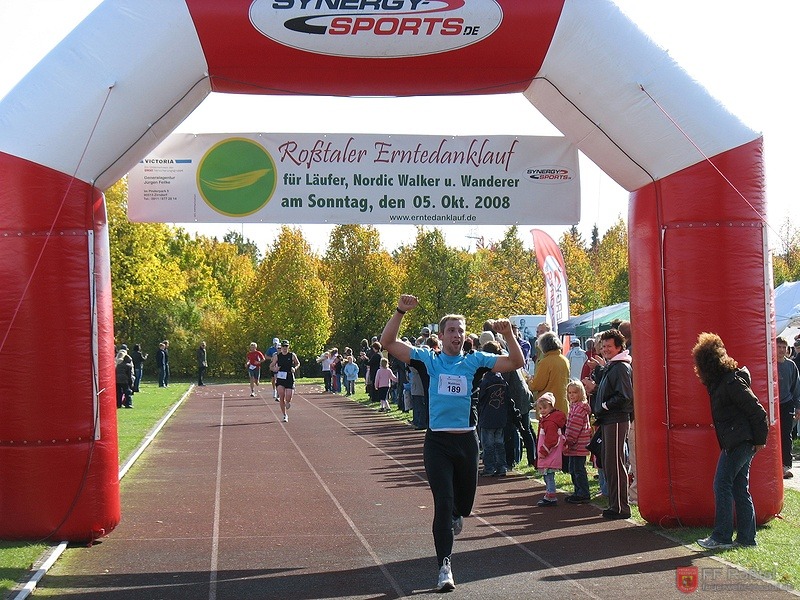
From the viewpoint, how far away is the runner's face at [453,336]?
7.71 meters

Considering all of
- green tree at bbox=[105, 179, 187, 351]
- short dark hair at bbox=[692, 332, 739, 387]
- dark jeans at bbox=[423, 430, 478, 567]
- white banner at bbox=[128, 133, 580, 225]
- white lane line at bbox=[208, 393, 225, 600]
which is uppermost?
green tree at bbox=[105, 179, 187, 351]

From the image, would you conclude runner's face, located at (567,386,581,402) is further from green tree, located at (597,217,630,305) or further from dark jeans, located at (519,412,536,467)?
green tree, located at (597,217,630,305)

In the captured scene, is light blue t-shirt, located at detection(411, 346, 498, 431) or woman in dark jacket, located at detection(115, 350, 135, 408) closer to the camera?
light blue t-shirt, located at detection(411, 346, 498, 431)

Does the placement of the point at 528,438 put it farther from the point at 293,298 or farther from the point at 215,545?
the point at 293,298

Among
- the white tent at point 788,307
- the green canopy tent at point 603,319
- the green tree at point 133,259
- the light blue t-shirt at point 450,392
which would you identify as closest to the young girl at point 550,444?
the light blue t-shirt at point 450,392

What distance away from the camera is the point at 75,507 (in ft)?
29.6

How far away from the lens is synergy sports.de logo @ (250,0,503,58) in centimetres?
918

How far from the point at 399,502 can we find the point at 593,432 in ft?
7.28

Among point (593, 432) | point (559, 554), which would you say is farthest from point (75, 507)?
point (593, 432)

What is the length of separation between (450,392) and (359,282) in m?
47.5

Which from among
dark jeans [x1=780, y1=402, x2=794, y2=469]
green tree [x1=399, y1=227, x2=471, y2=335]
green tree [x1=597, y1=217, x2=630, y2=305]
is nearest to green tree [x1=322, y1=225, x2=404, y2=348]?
green tree [x1=399, y1=227, x2=471, y2=335]

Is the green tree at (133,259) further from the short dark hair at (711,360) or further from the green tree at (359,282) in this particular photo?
the short dark hair at (711,360)

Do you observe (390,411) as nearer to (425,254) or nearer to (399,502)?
(399,502)

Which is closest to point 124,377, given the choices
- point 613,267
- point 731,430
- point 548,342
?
point 548,342
